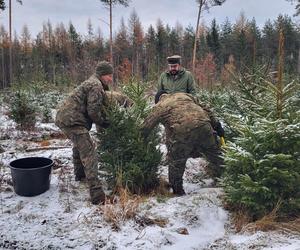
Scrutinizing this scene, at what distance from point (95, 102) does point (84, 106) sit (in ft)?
0.89

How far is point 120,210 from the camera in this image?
446 cm

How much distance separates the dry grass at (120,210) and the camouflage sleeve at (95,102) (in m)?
1.27

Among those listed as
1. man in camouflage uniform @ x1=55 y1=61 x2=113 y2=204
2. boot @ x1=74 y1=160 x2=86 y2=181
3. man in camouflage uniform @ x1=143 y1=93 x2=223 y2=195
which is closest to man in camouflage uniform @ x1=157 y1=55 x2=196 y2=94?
man in camouflage uniform @ x1=143 y1=93 x2=223 y2=195

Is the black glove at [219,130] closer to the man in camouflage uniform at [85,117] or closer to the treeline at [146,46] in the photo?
the man in camouflage uniform at [85,117]

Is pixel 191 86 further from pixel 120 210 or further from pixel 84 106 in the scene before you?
pixel 120 210

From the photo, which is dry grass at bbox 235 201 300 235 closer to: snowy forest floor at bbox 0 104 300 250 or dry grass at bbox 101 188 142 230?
snowy forest floor at bbox 0 104 300 250

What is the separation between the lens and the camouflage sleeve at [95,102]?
16.8 feet

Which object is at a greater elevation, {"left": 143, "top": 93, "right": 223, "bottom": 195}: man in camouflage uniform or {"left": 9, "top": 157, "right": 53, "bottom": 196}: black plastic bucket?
{"left": 143, "top": 93, "right": 223, "bottom": 195}: man in camouflage uniform

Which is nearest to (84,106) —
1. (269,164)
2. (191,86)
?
(191,86)

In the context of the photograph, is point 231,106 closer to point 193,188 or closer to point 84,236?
point 193,188

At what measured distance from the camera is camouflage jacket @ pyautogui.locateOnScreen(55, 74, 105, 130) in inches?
202

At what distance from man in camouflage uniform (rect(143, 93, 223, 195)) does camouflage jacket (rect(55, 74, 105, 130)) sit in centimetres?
80

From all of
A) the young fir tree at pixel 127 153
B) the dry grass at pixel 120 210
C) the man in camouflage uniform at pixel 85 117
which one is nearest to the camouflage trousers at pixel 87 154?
the man in camouflage uniform at pixel 85 117

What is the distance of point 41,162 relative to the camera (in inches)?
236
